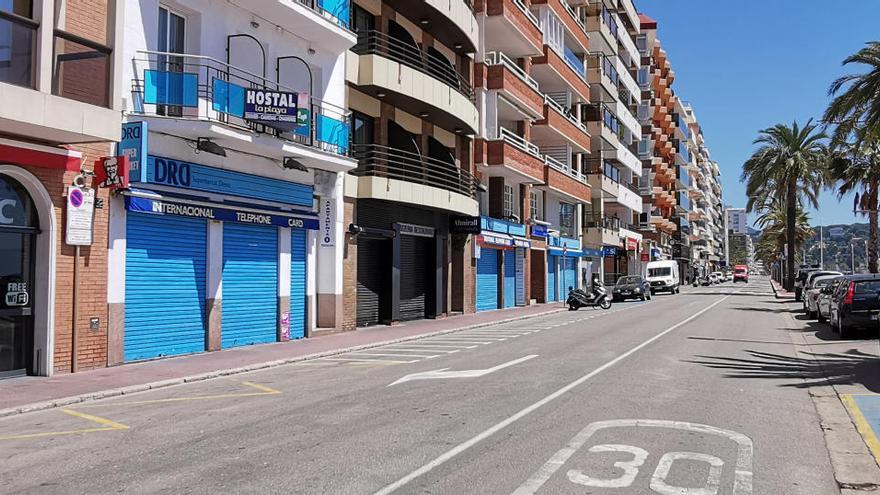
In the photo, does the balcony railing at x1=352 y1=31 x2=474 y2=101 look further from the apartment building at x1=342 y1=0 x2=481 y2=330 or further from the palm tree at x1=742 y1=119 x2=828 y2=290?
the palm tree at x1=742 y1=119 x2=828 y2=290

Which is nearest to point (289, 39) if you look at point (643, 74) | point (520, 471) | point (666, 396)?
point (666, 396)

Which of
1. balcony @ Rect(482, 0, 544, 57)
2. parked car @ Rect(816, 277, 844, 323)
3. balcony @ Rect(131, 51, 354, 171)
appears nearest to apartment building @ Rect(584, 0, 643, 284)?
balcony @ Rect(482, 0, 544, 57)

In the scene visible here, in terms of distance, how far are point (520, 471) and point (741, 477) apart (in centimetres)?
188

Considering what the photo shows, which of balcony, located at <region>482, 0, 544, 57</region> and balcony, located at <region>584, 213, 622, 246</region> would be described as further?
balcony, located at <region>584, 213, 622, 246</region>

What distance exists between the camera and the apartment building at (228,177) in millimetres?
14195

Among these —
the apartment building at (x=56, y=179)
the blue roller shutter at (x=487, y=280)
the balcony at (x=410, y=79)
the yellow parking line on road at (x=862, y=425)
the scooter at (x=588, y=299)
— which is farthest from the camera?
the scooter at (x=588, y=299)

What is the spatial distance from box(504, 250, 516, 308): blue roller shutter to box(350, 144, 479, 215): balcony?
690 centimetres

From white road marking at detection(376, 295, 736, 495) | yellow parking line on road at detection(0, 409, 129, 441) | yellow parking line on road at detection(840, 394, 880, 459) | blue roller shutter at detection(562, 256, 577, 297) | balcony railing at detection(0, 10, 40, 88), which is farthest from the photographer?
blue roller shutter at detection(562, 256, 577, 297)

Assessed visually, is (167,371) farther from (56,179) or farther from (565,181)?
(565,181)

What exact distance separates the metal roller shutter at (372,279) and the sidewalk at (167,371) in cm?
184

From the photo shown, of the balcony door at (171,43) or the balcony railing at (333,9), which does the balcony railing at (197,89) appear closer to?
the balcony door at (171,43)

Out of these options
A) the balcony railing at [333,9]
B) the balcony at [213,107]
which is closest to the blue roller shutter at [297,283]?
the balcony at [213,107]

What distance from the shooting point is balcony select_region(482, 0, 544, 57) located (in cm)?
3178

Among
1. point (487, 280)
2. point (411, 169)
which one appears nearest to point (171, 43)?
point (411, 169)
